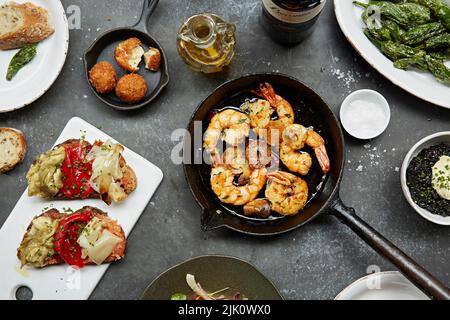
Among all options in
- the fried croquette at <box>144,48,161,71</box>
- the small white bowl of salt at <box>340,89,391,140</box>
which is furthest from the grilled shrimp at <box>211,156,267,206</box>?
the fried croquette at <box>144,48,161,71</box>

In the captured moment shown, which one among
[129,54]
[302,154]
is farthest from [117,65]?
[302,154]

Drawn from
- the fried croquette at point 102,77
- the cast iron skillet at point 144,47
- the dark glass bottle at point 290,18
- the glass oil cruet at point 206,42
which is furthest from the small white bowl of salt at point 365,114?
the fried croquette at point 102,77

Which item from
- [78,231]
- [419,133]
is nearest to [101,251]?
[78,231]

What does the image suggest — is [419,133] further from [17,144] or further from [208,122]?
[17,144]

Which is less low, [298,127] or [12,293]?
[298,127]

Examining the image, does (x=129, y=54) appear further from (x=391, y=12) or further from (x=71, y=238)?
(x=391, y=12)

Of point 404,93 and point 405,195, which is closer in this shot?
point 405,195

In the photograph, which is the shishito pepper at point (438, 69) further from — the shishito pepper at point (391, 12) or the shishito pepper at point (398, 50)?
the shishito pepper at point (391, 12)
